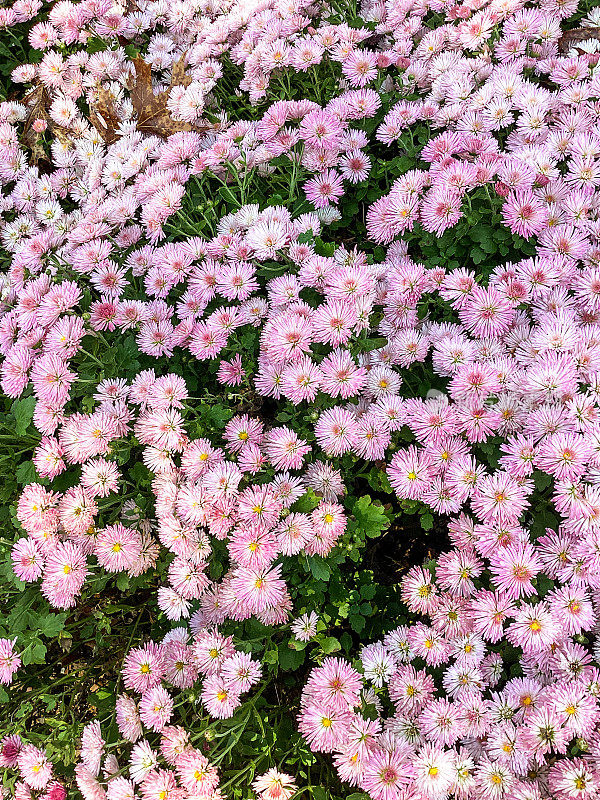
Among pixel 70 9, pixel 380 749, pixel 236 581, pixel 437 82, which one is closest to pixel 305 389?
pixel 236 581

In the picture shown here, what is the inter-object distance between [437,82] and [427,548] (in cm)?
200

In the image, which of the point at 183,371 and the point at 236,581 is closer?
the point at 236,581

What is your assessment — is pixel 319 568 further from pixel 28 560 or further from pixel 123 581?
pixel 28 560

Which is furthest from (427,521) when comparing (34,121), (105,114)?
(34,121)

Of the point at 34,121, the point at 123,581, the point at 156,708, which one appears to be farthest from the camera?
the point at 34,121

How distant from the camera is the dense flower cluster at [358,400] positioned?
1.70 metres

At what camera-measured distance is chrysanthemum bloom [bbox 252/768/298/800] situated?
5.57 feet

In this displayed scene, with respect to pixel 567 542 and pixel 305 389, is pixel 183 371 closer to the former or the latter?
pixel 305 389

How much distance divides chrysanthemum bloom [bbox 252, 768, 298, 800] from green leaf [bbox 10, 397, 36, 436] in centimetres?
147

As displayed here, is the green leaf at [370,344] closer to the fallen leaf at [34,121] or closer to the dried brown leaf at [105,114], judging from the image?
the dried brown leaf at [105,114]

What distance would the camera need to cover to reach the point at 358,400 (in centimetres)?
218

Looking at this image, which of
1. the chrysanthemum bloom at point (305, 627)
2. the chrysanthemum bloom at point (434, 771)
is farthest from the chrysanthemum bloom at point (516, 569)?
the chrysanthemum bloom at point (305, 627)

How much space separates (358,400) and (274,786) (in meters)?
1.21

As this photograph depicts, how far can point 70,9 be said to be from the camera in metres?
3.68
